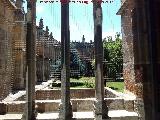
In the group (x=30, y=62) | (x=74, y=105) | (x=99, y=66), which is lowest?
(x=74, y=105)

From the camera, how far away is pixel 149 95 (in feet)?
9.03

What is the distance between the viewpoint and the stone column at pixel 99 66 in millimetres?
8258

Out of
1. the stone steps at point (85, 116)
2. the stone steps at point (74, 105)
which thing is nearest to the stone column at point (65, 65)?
the stone steps at point (85, 116)

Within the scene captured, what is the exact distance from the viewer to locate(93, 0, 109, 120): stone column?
8.26m

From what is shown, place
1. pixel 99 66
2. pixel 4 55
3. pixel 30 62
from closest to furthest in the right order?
1. pixel 30 62
2. pixel 99 66
3. pixel 4 55

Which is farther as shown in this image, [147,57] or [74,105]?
[74,105]

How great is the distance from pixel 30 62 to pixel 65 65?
1.00 metres

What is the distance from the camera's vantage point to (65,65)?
322 inches

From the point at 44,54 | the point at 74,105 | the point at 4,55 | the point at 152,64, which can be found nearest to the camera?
the point at 152,64

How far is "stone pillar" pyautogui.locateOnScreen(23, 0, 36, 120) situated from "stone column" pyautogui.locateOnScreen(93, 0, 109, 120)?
1792 millimetres

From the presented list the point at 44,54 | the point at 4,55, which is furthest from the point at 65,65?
the point at 44,54

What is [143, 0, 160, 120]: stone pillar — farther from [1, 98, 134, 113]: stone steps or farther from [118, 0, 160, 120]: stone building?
[1, 98, 134, 113]: stone steps

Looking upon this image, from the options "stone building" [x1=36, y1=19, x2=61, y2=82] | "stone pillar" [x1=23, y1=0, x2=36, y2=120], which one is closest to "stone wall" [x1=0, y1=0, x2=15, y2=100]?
"stone pillar" [x1=23, y1=0, x2=36, y2=120]

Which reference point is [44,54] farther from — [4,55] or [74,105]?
[74,105]
